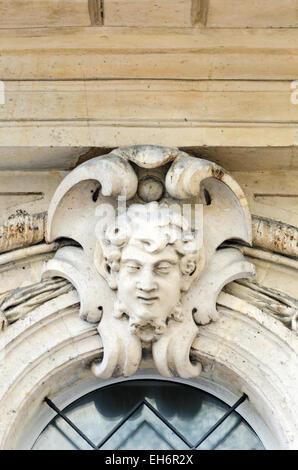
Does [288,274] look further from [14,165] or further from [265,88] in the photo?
[14,165]

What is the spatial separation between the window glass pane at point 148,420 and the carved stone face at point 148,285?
392 millimetres

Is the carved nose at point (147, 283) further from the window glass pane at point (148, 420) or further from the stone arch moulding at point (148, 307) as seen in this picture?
the window glass pane at point (148, 420)

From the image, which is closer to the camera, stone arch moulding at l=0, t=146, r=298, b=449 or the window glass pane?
stone arch moulding at l=0, t=146, r=298, b=449

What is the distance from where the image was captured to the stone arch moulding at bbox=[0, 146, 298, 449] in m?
4.99

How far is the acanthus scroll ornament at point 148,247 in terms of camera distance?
4977 mm

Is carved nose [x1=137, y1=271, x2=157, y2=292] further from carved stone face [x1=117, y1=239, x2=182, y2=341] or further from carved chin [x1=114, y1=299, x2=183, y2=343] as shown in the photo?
carved chin [x1=114, y1=299, x2=183, y2=343]

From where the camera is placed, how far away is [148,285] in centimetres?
491

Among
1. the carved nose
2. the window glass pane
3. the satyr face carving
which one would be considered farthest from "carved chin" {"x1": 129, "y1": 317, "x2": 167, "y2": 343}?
the window glass pane

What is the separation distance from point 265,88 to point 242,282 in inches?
31.7

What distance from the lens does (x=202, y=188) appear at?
521cm

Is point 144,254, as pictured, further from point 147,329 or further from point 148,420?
point 148,420

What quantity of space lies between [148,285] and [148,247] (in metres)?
0.15

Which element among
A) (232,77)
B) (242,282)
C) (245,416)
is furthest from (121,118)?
(245,416)

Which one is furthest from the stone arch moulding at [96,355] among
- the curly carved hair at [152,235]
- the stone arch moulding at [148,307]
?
the curly carved hair at [152,235]
